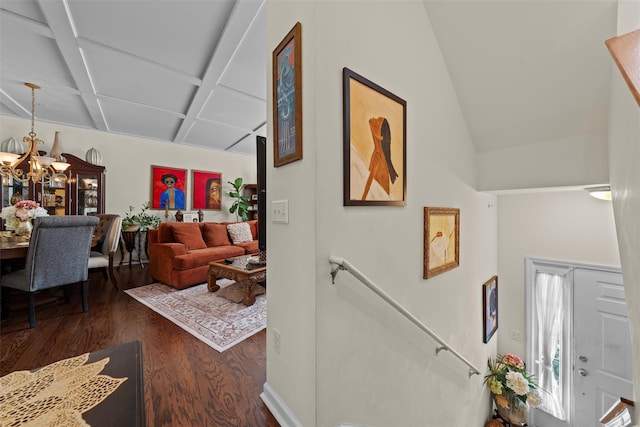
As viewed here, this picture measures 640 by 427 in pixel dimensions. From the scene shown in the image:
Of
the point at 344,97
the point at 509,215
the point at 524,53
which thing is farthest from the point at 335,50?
the point at 509,215

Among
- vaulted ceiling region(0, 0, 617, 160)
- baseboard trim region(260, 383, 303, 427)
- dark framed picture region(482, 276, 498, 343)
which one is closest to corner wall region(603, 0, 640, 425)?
vaulted ceiling region(0, 0, 617, 160)

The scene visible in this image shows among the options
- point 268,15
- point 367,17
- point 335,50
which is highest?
point 268,15

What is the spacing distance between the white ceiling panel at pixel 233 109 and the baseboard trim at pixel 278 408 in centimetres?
324

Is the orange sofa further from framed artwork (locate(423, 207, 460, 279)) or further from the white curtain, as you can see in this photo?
the white curtain

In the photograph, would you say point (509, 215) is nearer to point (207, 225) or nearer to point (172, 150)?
point (207, 225)

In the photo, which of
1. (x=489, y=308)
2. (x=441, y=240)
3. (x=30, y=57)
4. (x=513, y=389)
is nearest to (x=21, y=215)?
(x=30, y=57)

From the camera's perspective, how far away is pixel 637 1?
1.15 meters

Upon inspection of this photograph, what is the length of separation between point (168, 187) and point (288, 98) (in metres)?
5.07

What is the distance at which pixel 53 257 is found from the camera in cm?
239

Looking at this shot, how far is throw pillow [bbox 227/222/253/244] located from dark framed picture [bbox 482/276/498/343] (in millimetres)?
4065

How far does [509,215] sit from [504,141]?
1.42m

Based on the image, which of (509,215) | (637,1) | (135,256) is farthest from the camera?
(135,256)

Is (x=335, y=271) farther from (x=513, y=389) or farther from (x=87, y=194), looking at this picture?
(x=87, y=194)

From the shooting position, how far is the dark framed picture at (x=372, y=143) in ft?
4.23
